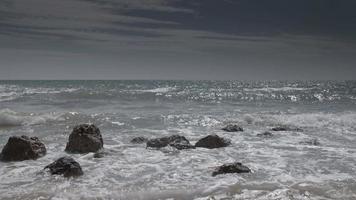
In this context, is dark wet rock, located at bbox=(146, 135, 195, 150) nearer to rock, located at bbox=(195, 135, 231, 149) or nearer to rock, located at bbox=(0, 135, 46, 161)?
rock, located at bbox=(195, 135, 231, 149)

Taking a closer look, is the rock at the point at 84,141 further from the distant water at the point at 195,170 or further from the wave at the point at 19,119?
the wave at the point at 19,119

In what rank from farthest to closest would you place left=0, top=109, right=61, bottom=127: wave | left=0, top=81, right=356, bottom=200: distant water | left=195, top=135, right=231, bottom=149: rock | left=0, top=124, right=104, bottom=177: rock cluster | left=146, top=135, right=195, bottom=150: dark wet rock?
left=0, top=109, right=61, bottom=127: wave, left=195, top=135, right=231, bottom=149: rock, left=146, top=135, right=195, bottom=150: dark wet rock, left=0, top=124, right=104, bottom=177: rock cluster, left=0, top=81, right=356, bottom=200: distant water

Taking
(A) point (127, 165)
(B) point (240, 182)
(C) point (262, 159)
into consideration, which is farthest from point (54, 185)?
(C) point (262, 159)

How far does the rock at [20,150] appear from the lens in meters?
9.59

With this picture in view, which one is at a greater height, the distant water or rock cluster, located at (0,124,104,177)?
rock cluster, located at (0,124,104,177)

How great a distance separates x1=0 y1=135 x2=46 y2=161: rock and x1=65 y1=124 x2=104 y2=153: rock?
948 millimetres

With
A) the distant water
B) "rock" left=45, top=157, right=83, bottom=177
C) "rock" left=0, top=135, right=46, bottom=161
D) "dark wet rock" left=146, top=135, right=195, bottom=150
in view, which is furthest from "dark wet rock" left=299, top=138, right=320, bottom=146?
"rock" left=0, top=135, right=46, bottom=161

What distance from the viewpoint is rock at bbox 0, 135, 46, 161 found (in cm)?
959

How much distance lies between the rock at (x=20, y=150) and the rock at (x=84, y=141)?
948 millimetres

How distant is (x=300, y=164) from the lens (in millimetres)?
9406

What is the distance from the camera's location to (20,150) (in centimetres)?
971

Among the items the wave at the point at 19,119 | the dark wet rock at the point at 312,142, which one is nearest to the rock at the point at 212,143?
the dark wet rock at the point at 312,142

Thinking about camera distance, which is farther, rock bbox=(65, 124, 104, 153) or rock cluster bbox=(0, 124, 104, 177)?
rock bbox=(65, 124, 104, 153)

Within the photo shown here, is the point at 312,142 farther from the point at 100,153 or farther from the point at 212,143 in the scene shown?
the point at 100,153
